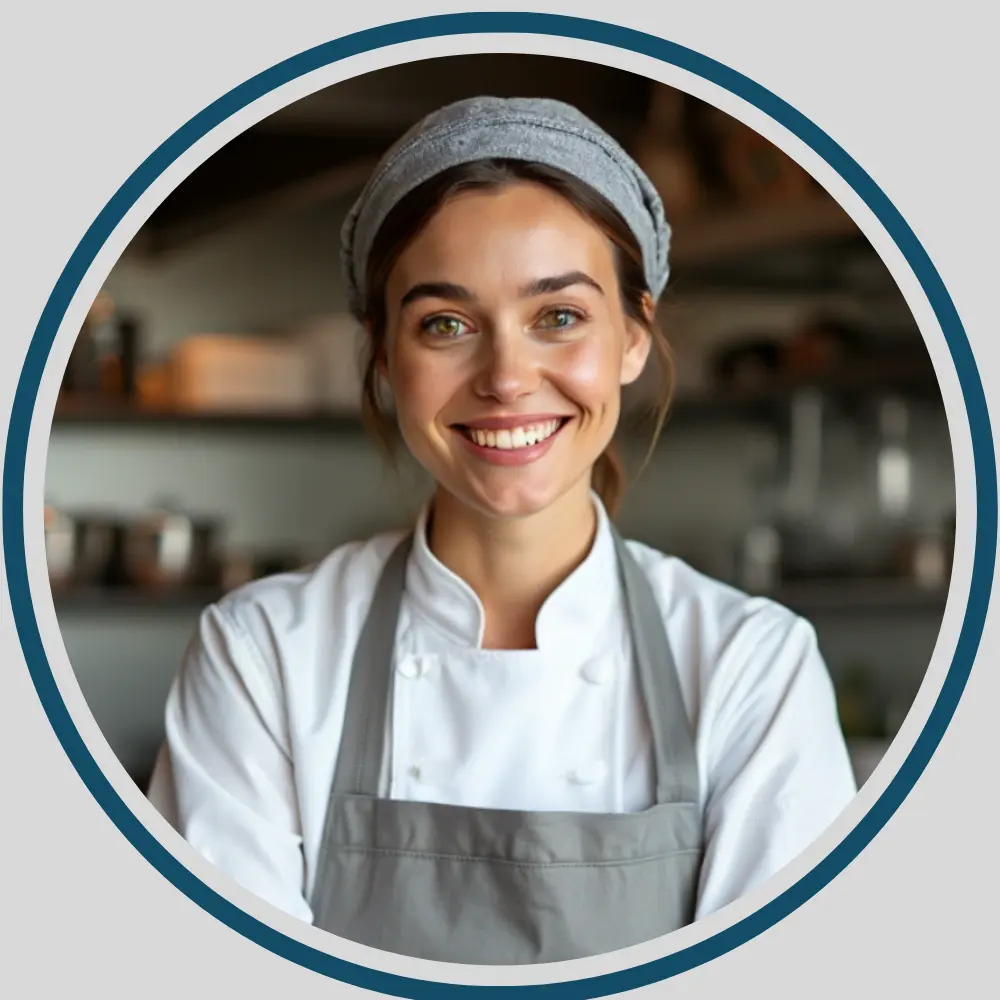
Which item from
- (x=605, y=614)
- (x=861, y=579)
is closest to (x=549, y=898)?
(x=605, y=614)

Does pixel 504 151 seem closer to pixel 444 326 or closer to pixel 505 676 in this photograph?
pixel 444 326

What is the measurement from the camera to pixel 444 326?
4.08 ft

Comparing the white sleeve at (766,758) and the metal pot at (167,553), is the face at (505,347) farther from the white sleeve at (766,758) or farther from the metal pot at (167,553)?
the metal pot at (167,553)

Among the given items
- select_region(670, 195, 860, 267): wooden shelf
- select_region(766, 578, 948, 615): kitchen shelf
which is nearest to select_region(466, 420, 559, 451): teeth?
select_region(670, 195, 860, 267): wooden shelf

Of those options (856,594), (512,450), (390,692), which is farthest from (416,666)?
(856,594)

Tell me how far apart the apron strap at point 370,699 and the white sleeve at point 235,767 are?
0.06 m

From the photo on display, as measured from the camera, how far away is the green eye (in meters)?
1.24

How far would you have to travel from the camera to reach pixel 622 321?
1326 mm

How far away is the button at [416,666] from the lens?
1324mm

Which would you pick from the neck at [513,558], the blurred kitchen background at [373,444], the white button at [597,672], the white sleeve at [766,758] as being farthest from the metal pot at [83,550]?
the white sleeve at [766,758]

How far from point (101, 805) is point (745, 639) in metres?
0.64

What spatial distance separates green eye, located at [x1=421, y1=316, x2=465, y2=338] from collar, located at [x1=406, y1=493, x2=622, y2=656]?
246mm

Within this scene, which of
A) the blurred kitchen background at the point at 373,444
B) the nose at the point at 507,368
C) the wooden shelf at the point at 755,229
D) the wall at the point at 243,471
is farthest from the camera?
the wall at the point at 243,471

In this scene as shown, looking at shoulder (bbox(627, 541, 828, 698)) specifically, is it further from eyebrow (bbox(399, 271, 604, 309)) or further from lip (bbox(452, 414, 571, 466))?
eyebrow (bbox(399, 271, 604, 309))
